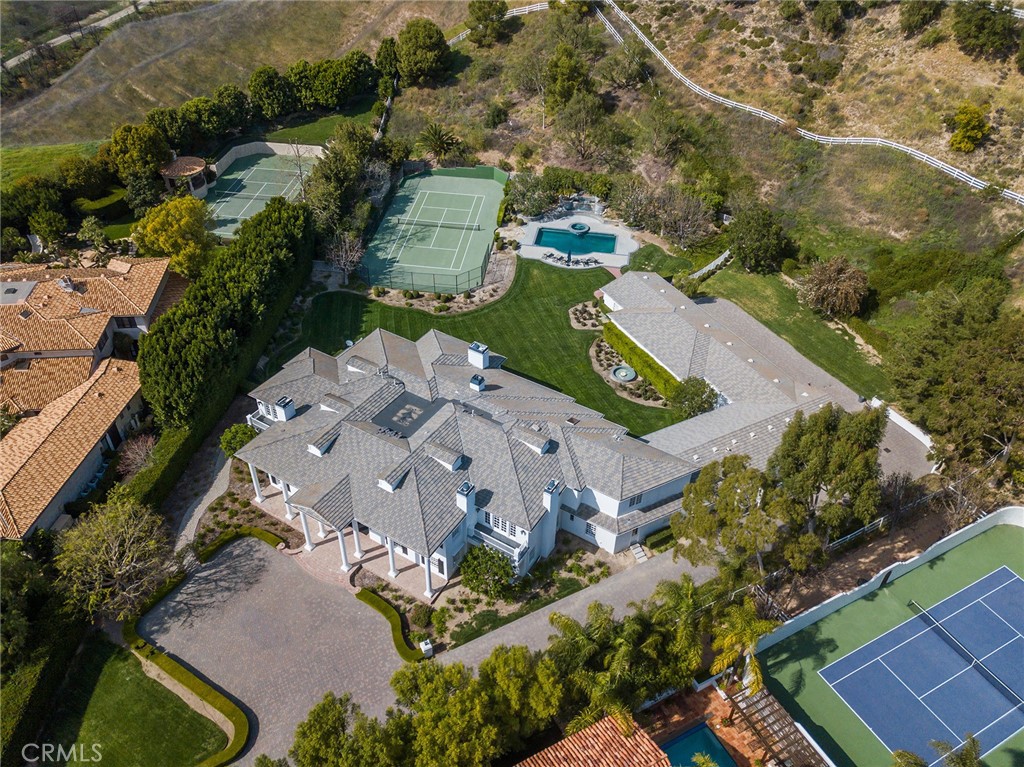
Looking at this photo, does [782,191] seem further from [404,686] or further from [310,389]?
[404,686]

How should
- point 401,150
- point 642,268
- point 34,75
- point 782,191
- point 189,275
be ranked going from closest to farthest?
point 189,275 < point 642,268 < point 782,191 < point 401,150 < point 34,75

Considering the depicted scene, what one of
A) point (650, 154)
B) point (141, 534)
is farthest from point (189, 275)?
point (650, 154)

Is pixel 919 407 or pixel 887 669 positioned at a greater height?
pixel 919 407

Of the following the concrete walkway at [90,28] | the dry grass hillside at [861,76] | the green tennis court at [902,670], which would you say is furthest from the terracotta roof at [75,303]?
the dry grass hillside at [861,76]

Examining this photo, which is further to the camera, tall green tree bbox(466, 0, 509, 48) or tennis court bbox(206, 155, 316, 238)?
tall green tree bbox(466, 0, 509, 48)

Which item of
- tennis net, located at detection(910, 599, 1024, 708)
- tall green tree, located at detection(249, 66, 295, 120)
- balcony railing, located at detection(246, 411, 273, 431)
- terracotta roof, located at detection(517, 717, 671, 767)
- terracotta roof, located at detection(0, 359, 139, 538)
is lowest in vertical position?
tennis net, located at detection(910, 599, 1024, 708)

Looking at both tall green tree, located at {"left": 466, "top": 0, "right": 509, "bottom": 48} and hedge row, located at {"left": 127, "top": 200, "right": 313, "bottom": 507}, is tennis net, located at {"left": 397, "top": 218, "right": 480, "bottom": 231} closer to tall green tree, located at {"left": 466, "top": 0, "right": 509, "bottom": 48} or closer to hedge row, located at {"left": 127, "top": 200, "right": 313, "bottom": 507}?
hedge row, located at {"left": 127, "top": 200, "right": 313, "bottom": 507}

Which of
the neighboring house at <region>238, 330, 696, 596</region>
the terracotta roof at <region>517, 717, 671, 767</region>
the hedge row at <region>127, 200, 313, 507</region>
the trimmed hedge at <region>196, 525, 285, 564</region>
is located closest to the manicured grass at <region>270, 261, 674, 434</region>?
the hedge row at <region>127, 200, 313, 507</region>
